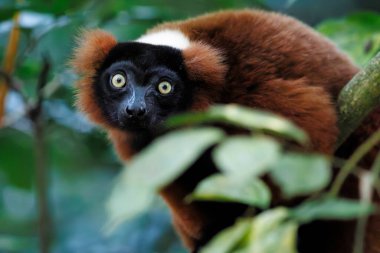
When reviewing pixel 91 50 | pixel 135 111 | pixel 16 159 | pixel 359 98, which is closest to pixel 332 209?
pixel 359 98

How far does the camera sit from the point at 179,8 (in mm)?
4973

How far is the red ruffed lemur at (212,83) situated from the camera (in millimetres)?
3465

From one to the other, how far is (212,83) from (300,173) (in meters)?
2.40

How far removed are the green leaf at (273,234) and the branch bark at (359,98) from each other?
166 centimetres

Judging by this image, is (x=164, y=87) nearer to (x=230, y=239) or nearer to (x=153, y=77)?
(x=153, y=77)

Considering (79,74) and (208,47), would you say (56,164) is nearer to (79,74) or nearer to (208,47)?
(79,74)

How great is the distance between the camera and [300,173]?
1.26 meters

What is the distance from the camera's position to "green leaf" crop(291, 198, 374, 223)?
1226 mm

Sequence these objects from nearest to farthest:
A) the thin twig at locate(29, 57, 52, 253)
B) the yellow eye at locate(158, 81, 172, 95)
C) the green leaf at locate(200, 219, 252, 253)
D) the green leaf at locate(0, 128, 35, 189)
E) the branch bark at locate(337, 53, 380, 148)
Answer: the green leaf at locate(200, 219, 252, 253)
the branch bark at locate(337, 53, 380, 148)
the thin twig at locate(29, 57, 52, 253)
the yellow eye at locate(158, 81, 172, 95)
the green leaf at locate(0, 128, 35, 189)

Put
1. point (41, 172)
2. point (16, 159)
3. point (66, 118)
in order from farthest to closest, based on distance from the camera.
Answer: point (66, 118), point (16, 159), point (41, 172)

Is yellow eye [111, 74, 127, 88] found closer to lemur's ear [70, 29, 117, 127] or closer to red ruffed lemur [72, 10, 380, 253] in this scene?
red ruffed lemur [72, 10, 380, 253]

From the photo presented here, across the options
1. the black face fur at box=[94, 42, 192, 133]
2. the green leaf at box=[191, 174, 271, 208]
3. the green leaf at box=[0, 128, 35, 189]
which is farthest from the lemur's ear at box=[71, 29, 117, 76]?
the green leaf at box=[191, 174, 271, 208]

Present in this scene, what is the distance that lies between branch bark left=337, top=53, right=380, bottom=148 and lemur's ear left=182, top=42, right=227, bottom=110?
0.68 metres

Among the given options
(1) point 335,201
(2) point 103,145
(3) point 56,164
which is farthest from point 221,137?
(3) point 56,164
